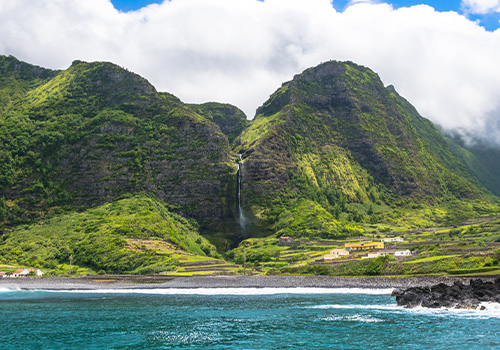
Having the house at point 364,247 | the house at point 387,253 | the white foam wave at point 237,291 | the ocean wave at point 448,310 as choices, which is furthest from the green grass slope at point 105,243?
the ocean wave at point 448,310

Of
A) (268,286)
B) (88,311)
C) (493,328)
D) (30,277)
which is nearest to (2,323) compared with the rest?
(88,311)

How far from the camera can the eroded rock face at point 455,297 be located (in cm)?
6729

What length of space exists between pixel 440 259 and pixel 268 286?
43.4 metres

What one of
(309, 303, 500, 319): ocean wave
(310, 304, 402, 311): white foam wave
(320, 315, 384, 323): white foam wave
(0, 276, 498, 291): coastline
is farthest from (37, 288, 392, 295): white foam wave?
(320, 315, 384, 323): white foam wave

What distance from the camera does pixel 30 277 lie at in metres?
133

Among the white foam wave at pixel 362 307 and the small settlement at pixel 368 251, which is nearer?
the white foam wave at pixel 362 307

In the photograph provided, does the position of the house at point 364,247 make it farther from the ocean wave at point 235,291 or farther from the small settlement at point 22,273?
the small settlement at point 22,273

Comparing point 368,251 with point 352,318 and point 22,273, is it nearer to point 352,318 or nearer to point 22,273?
point 352,318

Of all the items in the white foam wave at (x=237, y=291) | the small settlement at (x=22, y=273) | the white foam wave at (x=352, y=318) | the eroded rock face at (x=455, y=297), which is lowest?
the white foam wave at (x=237, y=291)

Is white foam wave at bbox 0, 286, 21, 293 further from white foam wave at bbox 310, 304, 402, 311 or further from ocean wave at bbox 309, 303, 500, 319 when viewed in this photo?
ocean wave at bbox 309, 303, 500, 319

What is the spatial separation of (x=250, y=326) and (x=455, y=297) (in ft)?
115

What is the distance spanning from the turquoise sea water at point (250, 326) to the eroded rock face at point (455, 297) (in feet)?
10.3

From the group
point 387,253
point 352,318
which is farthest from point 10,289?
point 387,253

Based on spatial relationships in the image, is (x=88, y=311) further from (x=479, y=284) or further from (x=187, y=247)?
(x=187, y=247)
